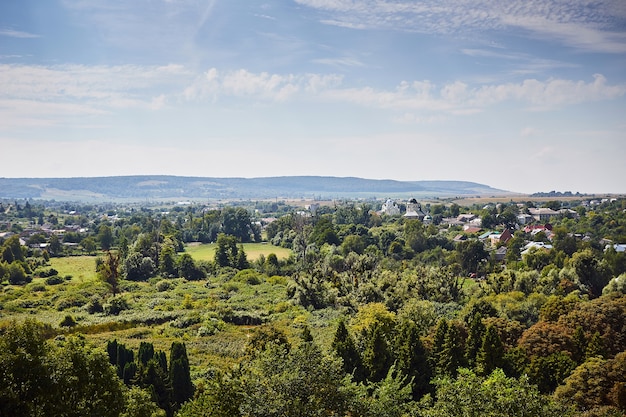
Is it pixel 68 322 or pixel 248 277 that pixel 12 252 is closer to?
pixel 248 277

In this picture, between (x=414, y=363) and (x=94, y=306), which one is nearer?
(x=414, y=363)

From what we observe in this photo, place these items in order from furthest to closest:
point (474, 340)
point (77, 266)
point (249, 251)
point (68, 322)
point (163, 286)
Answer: point (249, 251) → point (77, 266) → point (163, 286) → point (68, 322) → point (474, 340)

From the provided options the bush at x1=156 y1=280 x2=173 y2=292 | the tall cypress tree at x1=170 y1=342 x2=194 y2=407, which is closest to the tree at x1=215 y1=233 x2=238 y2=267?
the bush at x1=156 y1=280 x2=173 y2=292

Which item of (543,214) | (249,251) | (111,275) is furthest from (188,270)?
(543,214)

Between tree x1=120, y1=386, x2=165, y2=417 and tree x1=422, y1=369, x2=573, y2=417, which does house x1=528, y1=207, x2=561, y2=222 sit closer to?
tree x1=422, y1=369, x2=573, y2=417

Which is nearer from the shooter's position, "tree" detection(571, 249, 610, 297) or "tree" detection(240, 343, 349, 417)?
"tree" detection(240, 343, 349, 417)
